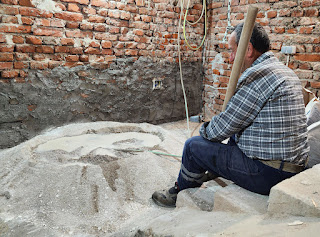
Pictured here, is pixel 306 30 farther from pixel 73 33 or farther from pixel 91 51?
pixel 73 33

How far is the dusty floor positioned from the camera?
1.23m

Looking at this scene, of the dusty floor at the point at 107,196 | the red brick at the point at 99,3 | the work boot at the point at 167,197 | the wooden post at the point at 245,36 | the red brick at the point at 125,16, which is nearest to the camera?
the dusty floor at the point at 107,196

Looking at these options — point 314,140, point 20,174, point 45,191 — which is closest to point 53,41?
point 20,174

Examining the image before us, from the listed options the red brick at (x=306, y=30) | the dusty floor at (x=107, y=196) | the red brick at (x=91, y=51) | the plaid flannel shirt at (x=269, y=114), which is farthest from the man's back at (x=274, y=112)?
the red brick at (x=91, y=51)

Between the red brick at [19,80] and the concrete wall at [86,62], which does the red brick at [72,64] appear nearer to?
the concrete wall at [86,62]

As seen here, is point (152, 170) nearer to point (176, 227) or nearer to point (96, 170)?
point (96, 170)

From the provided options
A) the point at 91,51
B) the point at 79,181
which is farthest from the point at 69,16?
the point at 79,181

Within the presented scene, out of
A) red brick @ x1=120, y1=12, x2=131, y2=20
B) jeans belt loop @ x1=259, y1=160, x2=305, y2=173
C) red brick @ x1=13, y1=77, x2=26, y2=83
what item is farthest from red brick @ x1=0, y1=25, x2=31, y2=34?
jeans belt loop @ x1=259, y1=160, x2=305, y2=173

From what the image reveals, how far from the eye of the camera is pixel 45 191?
1851 millimetres

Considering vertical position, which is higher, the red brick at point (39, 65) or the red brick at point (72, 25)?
the red brick at point (72, 25)

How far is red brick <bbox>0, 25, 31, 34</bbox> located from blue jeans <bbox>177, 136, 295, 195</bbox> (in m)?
1.99

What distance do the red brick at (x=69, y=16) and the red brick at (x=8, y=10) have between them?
36cm

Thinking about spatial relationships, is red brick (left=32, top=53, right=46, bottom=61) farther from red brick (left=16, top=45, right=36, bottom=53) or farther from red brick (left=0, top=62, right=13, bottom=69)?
red brick (left=0, top=62, right=13, bottom=69)

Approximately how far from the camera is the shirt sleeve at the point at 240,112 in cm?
137
